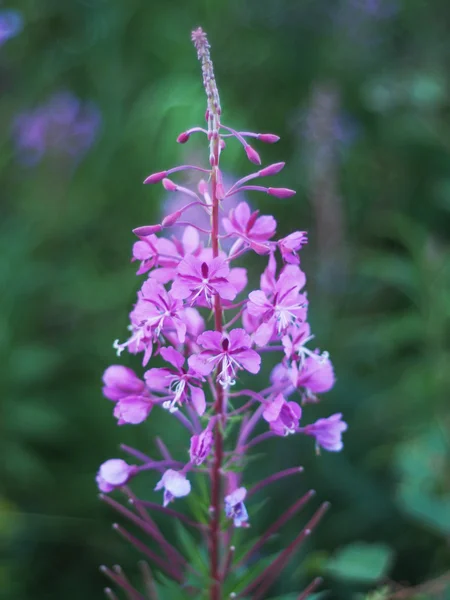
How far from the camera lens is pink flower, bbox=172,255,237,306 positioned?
1.21 metres

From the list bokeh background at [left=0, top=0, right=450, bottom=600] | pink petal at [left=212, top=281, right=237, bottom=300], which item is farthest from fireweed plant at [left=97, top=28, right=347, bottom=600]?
bokeh background at [left=0, top=0, right=450, bottom=600]

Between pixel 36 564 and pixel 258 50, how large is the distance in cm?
353

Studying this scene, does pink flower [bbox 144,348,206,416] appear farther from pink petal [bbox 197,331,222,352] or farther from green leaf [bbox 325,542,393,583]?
green leaf [bbox 325,542,393,583]

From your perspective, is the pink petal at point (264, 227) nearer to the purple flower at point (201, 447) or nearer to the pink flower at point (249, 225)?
the pink flower at point (249, 225)

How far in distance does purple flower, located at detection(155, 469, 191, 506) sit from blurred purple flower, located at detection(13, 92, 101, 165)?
3282 mm

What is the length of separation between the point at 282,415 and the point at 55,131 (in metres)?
3.36

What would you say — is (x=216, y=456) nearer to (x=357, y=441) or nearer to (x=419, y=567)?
(x=419, y=567)

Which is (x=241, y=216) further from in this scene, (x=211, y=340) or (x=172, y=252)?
(x=211, y=340)

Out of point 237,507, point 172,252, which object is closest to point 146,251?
point 172,252

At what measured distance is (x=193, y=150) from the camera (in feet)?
10.8

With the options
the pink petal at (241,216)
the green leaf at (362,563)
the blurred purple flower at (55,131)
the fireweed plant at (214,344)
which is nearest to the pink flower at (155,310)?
the fireweed plant at (214,344)

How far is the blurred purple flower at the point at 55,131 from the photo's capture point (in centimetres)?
417

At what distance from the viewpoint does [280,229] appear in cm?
416

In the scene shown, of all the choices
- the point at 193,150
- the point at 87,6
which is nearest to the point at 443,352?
the point at 193,150
